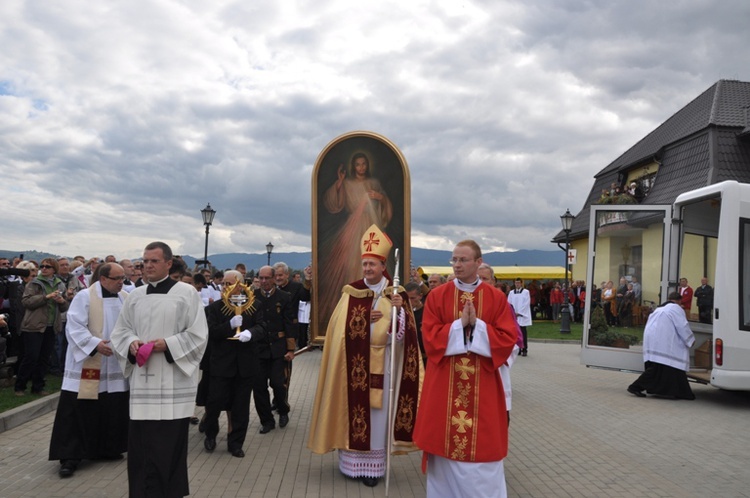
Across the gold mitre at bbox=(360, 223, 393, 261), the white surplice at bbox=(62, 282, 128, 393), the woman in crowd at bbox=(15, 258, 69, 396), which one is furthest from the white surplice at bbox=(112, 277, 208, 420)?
the woman in crowd at bbox=(15, 258, 69, 396)

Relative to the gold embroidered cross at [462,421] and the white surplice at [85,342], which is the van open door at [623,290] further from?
the white surplice at [85,342]

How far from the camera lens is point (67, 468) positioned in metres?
6.38

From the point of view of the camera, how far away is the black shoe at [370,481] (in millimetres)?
6270

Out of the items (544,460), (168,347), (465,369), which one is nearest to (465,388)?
(465,369)

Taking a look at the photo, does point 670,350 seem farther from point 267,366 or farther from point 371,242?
point 371,242

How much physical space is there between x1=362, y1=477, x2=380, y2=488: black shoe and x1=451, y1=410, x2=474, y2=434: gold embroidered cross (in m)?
1.59

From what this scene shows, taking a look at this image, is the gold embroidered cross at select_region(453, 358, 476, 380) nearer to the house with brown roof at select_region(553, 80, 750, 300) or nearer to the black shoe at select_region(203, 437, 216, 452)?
the black shoe at select_region(203, 437, 216, 452)

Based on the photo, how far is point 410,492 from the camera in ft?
20.1

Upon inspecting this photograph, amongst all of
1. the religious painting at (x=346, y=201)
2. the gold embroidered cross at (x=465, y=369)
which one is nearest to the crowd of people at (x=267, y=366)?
the gold embroidered cross at (x=465, y=369)

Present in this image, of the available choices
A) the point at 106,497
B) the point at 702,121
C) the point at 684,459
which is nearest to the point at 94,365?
the point at 106,497

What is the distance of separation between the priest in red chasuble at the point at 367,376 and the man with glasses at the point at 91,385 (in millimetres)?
2059

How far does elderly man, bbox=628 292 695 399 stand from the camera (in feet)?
37.2

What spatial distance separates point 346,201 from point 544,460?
7811mm

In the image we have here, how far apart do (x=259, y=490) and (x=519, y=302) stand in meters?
10.8
